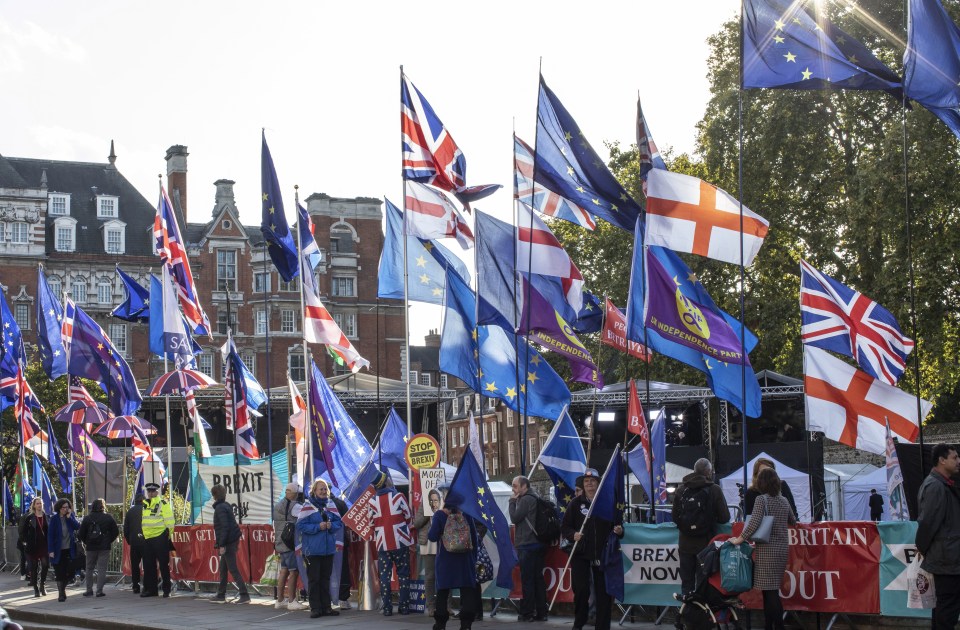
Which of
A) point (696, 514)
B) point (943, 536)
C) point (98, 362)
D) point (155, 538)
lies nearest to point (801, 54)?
point (696, 514)

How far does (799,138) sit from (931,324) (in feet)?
23.5

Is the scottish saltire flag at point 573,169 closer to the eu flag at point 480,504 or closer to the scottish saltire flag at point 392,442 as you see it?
the eu flag at point 480,504

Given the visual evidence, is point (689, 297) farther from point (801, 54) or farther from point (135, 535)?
point (135, 535)

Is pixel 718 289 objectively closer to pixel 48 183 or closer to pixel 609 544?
pixel 609 544

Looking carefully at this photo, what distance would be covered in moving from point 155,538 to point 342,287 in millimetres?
56520

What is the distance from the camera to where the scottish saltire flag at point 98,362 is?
2761 cm

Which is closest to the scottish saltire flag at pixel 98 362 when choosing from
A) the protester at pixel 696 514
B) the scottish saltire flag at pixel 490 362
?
the scottish saltire flag at pixel 490 362

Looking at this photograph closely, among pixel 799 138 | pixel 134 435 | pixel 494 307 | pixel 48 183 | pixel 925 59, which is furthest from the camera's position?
pixel 48 183

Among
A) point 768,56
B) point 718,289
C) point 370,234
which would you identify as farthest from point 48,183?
point 768,56

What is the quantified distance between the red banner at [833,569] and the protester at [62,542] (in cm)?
1300

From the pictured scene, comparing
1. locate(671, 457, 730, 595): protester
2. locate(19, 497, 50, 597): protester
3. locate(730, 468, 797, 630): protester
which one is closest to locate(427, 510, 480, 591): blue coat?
locate(671, 457, 730, 595): protester

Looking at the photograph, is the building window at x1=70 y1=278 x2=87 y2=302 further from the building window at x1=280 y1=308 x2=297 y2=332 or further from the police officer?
the police officer

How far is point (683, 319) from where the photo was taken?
16.3 metres

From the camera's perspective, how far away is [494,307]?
1841cm
